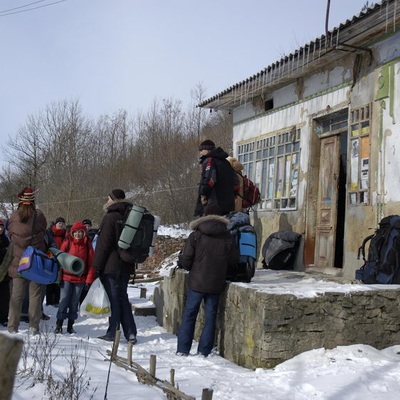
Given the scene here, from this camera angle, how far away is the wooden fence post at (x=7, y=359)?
6.01ft

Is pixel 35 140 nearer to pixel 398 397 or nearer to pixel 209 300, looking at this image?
pixel 209 300

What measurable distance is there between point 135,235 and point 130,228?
10 cm

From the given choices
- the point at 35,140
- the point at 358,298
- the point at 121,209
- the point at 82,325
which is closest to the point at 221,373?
the point at 358,298

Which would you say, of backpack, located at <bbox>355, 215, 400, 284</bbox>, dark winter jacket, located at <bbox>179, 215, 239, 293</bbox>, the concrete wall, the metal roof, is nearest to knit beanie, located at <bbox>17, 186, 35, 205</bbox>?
dark winter jacket, located at <bbox>179, 215, 239, 293</bbox>

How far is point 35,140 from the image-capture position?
30.5 meters

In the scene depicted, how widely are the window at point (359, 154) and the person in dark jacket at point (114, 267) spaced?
11.8 ft

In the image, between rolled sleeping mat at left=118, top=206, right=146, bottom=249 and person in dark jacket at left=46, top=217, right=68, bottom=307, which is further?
person in dark jacket at left=46, top=217, right=68, bottom=307

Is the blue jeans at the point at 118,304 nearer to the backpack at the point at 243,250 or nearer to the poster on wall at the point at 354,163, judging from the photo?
the backpack at the point at 243,250

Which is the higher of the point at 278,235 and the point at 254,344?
the point at 278,235

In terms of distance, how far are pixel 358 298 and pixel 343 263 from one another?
9.41 ft

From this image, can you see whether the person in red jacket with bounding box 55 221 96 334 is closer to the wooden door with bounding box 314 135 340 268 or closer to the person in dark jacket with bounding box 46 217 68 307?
the person in dark jacket with bounding box 46 217 68 307

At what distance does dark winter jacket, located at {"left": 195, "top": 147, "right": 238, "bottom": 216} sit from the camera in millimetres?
7258

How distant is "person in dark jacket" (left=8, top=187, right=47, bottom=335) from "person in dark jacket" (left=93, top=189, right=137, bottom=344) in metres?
0.82

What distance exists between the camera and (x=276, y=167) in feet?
34.4
